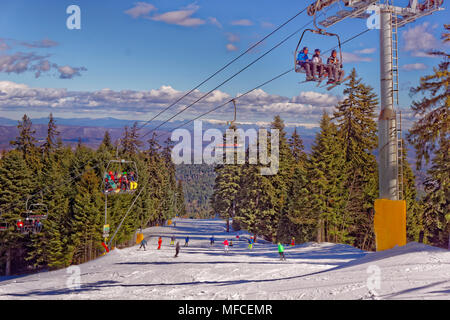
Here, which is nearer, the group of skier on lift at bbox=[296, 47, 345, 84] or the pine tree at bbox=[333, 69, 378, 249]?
the group of skier on lift at bbox=[296, 47, 345, 84]

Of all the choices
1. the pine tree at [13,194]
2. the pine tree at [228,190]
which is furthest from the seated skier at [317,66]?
the pine tree at [13,194]

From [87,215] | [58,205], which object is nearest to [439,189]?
[87,215]

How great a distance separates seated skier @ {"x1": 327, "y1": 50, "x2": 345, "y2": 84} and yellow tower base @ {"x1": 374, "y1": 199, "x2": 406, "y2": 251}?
20.9 ft

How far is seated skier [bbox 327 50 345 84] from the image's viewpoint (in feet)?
65.5

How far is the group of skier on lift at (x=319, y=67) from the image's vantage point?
19297mm

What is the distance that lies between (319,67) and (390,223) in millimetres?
7736

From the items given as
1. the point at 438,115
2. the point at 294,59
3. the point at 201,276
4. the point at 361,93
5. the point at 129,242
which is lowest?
the point at 129,242

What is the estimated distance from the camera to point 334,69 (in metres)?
20.1

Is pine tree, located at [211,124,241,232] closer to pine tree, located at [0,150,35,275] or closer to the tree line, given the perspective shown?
the tree line

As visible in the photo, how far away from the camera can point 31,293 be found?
71.3 ft

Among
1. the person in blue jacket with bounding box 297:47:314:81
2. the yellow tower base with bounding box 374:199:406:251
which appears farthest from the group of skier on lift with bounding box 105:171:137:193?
the yellow tower base with bounding box 374:199:406:251
